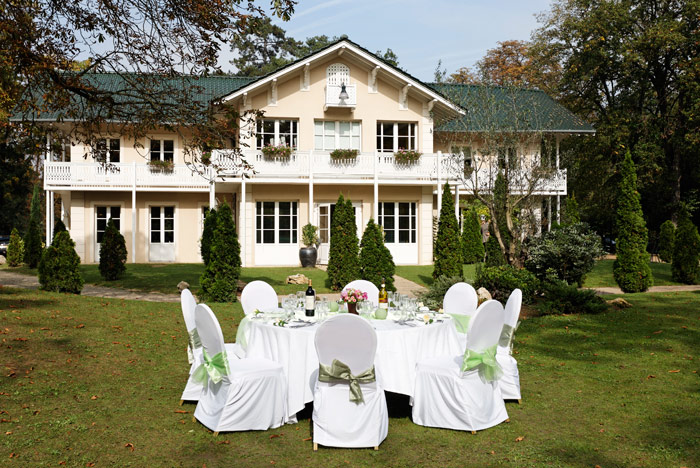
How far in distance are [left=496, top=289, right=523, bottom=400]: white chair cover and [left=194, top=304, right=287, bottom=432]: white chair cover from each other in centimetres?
232

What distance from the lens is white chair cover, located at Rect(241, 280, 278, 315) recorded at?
22.9 ft

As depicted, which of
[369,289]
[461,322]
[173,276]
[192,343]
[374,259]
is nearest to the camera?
[192,343]

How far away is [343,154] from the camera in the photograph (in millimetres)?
20172

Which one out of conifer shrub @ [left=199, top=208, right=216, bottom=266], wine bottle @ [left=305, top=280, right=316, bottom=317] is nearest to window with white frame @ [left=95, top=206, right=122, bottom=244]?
conifer shrub @ [left=199, top=208, right=216, bottom=266]

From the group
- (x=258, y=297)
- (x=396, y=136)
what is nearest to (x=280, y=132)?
(x=396, y=136)

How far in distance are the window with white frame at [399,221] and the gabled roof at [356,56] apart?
4235mm

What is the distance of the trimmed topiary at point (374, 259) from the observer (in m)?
14.1

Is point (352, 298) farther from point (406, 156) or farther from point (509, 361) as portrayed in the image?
point (406, 156)

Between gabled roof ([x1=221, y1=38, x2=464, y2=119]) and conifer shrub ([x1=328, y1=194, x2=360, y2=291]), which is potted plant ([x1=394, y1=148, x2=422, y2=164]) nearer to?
gabled roof ([x1=221, y1=38, x2=464, y2=119])

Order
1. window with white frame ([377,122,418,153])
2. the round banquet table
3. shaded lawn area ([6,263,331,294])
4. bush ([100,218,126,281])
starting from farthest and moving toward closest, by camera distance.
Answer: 1. window with white frame ([377,122,418,153])
2. bush ([100,218,126,281])
3. shaded lawn area ([6,263,331,294])
4. the round banquet table

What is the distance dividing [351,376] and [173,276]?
13.4 meters

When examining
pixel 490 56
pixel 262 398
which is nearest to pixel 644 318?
pixel 262 398

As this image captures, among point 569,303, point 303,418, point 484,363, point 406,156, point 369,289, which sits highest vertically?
point 406,156

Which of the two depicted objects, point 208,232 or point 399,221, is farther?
point 399,221
